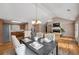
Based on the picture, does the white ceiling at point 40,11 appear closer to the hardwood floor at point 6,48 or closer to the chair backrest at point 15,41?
the chair backrest at point 15,41

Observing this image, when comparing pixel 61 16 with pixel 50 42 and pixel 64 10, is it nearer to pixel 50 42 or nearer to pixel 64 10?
pixel 64 10

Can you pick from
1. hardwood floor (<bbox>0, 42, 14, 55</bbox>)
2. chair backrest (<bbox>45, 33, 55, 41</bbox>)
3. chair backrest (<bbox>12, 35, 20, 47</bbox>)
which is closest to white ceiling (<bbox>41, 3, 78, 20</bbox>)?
chair backrest (<bbox>45, 33, 55, 41</bbox>)

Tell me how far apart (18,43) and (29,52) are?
252mm

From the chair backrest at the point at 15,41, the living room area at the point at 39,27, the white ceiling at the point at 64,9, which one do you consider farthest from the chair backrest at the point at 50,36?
the chair backrest at the point at 15,41

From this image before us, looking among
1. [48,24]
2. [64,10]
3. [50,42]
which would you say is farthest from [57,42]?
[64,10]

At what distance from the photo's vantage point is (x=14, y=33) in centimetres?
171

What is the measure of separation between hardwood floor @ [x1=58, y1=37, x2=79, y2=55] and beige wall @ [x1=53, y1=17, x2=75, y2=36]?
0.35ft

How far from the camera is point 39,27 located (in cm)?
174

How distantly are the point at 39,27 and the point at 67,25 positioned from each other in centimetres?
49

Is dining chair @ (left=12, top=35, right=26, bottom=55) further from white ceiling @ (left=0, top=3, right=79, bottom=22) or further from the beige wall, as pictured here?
the beige wall

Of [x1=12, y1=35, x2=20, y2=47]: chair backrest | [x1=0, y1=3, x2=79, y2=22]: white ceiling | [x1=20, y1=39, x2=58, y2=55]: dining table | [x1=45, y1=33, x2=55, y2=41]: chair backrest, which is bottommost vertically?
[x1=20, y1=39, x2=58, y2=55]: dining table

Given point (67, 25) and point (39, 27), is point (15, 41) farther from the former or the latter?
point (67, 25)

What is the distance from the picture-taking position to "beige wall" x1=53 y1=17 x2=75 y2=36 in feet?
5.54

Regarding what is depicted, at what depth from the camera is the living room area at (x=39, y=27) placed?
1.67m
